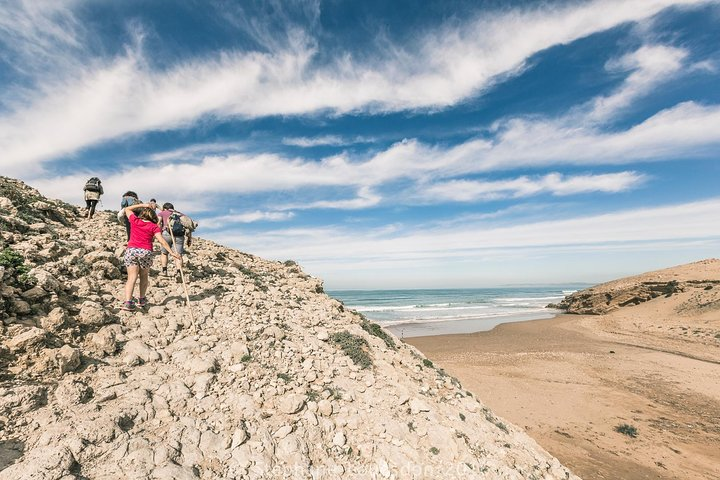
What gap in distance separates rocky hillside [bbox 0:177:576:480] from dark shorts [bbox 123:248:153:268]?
2.86 feet

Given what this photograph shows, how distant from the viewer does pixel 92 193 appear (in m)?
12.6

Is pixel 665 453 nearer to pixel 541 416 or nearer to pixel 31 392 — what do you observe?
pixel 541 416

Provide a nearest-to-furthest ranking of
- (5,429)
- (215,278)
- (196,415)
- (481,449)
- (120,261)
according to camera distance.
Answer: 1. (5,429)
2. (196,415)
3. (481,449)
4. (120,261)
5. (215,278)

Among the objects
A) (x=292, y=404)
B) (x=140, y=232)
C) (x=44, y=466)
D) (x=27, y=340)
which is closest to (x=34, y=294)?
(x=27, y=340)

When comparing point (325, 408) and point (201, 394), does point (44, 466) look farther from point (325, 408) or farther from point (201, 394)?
point (325, 408)

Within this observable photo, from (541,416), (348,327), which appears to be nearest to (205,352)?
(348,327)

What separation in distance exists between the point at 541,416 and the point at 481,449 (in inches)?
329

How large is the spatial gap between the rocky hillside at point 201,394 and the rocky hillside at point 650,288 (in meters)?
41.3

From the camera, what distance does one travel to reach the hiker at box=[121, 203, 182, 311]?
6145 mm

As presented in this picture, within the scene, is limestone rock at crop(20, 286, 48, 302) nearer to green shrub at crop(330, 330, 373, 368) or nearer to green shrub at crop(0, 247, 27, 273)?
green shrub at crop(0, 247, 27, 273)

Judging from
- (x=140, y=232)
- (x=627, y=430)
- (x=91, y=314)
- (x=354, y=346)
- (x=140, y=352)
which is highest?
(x=140, y=232)

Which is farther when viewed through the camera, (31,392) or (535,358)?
(535,358)

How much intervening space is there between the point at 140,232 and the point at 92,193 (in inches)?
341

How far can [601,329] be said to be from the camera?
30719mm
